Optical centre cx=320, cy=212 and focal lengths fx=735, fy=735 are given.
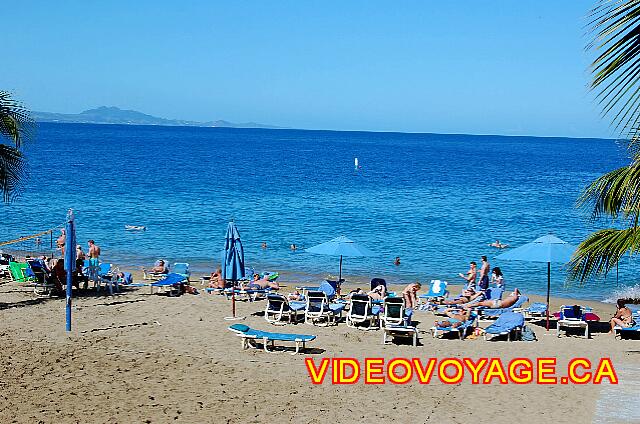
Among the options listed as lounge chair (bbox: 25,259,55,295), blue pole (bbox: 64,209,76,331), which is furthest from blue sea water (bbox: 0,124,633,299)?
lounge chair (bbox: 25,259,55,295)

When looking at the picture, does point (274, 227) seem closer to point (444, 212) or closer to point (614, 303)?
point (444, 212)

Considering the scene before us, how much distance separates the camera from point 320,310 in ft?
48.4

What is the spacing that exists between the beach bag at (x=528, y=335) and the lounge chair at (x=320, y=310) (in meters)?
3.55

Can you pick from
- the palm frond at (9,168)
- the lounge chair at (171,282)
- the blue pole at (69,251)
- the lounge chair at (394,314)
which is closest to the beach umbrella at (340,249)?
the lounge chair at (394,314)

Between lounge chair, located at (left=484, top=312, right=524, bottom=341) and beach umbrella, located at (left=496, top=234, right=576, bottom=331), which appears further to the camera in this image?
beach umbrella, located at (left=496, top=234, right=576, bottom=331)

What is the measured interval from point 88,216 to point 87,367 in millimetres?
30828

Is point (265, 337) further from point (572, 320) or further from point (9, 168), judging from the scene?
point (572, 320)

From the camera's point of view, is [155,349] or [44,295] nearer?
[155,349]

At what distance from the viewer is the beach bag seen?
45.3 ft

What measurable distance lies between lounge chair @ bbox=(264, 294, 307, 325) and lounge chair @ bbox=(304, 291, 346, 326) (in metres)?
0.22

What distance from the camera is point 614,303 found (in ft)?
69.3

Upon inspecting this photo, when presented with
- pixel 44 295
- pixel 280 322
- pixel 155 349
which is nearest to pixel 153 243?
pixel 44 295

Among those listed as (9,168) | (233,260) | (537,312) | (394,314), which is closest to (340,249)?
(233,260)

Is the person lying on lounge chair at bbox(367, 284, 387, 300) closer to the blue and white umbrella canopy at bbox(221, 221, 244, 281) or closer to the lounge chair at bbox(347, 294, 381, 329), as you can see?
the lounge chair at bbox(347, 294, 381, 329)
